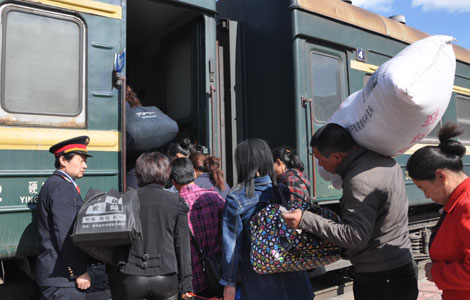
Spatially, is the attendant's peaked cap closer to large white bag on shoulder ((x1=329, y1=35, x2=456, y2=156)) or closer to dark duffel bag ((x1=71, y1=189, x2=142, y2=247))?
dark duffel bag ((x1=71, y1=189, x2=142, y2=247))

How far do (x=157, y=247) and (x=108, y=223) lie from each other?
0.34 metres

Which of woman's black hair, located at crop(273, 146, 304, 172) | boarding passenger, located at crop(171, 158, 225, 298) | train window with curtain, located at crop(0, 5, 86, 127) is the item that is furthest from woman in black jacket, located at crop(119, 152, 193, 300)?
woman's black hair, located at crop(273, 146, 304, 172)

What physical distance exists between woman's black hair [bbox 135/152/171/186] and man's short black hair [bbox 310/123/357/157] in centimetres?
96

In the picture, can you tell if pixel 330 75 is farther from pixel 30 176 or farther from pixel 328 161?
pixel 30 176

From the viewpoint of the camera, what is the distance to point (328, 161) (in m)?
2.06

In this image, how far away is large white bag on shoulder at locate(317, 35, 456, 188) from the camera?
1731 millimetres

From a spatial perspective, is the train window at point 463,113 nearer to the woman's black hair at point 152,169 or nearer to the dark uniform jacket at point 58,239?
the woman's black hair at point 152,169

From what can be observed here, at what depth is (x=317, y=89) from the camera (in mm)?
4168

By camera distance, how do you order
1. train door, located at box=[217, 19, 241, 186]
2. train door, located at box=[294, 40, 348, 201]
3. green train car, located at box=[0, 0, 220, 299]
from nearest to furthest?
green train car, located at box=[0, 0, 220, 299] < train door, located at box=[294, 40, 348, 201] < train door, located at box=[217, 19, 241, 186]

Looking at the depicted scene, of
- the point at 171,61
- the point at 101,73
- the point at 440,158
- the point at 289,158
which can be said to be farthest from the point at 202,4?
the point at 440,158

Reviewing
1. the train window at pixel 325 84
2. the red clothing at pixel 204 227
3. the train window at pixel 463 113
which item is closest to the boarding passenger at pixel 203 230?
the red clothing at pixel 204 227

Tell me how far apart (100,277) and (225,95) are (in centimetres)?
243

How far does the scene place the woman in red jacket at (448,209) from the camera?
164cm

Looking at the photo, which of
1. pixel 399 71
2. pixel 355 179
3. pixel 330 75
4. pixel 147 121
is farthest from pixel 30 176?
pixel 330 75
